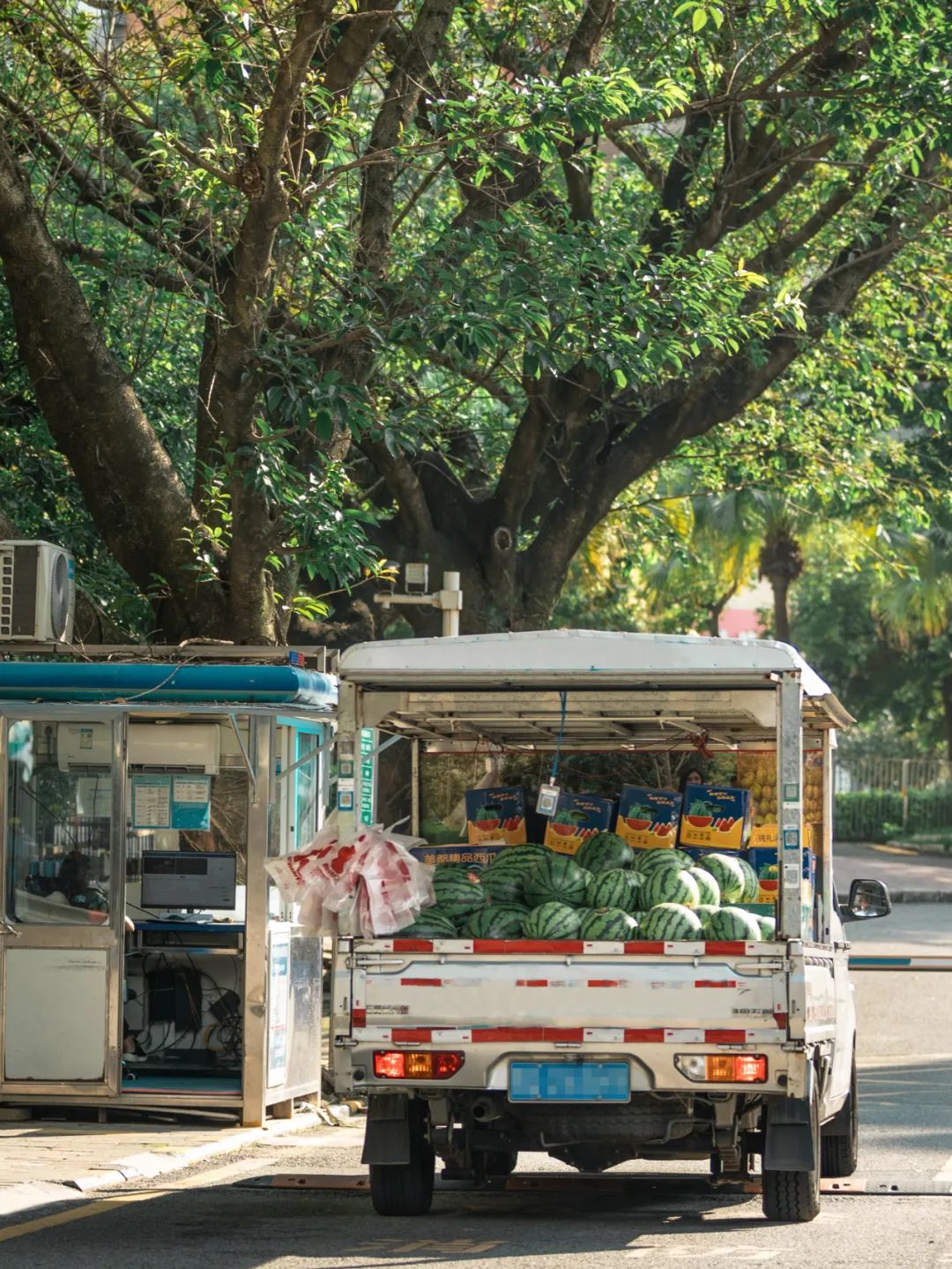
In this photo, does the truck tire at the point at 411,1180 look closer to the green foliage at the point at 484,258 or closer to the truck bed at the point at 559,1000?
the truck bed at the point at 559,1000

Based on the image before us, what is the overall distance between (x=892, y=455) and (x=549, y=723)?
13140 millimetres

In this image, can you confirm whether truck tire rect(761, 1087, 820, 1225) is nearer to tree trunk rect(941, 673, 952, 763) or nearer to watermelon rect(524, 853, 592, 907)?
watermelon rect(524, 853, 592, 907)

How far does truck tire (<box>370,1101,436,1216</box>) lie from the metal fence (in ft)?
105

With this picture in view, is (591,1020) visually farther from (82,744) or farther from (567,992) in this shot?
(82,744)

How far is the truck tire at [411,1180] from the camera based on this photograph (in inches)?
305

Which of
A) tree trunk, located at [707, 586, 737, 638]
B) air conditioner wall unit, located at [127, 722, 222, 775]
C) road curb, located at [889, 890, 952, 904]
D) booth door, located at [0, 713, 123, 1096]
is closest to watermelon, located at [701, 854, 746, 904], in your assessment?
air conditioner wall unit, located at [127, 722, 222, 775]

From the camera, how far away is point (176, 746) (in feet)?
36.7

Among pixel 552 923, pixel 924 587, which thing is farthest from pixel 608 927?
pixel 924 587

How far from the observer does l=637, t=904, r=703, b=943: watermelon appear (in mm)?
7520

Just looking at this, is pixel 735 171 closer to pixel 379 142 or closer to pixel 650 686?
pixel 379 142

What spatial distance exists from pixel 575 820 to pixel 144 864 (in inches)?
135

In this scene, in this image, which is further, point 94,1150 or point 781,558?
point 781,558

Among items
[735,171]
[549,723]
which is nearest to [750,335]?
[735,171]

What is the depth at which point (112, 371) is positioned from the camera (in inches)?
456
